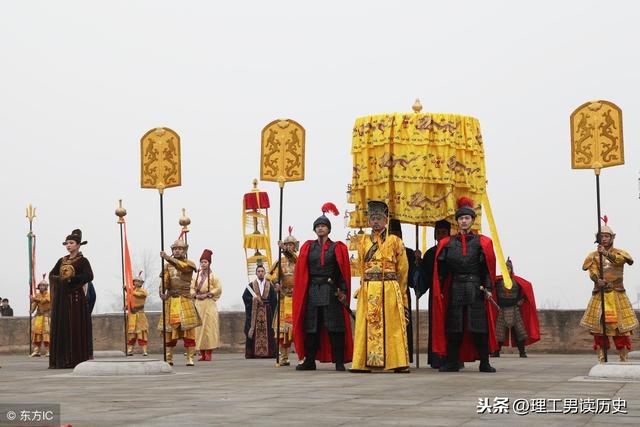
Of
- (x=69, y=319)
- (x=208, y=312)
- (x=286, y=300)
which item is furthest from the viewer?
(x=208, y=312)

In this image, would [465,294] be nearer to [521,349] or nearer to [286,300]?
[286,300]

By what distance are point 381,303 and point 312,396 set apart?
13.6 ft

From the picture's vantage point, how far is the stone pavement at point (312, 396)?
729cm

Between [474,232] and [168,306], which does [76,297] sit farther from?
[474,232]

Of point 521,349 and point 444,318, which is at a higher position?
point 444,318

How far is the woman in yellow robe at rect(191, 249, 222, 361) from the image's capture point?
19.4m

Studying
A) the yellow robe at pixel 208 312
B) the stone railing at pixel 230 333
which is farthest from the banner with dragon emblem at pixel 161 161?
the stone railing at pixel 230 333

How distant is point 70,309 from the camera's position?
16094 mm

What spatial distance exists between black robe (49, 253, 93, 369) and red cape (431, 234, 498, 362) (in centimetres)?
516

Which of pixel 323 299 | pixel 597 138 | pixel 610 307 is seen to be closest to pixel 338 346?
pixel 323 299

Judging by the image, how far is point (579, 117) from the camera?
12.7 m

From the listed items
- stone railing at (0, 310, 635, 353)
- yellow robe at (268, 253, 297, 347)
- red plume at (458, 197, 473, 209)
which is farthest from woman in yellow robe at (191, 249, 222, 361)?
red plume at (458, 197, 473, 209)

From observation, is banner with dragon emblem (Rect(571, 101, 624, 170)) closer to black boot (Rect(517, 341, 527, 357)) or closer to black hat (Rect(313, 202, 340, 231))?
black hat (Rect(313, 202, 340, 231))

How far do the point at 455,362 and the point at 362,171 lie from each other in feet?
8.04
